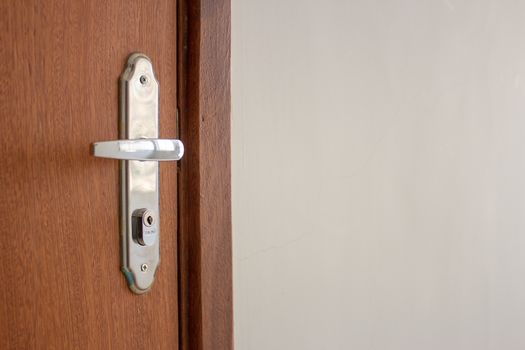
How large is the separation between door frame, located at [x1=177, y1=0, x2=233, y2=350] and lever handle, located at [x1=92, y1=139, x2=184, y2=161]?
0.20 ft

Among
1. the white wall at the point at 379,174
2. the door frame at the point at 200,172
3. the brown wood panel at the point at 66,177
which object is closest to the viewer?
the brown wood panel at the point at 66,177

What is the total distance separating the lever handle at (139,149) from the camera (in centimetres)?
42

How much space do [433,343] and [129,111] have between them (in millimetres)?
851

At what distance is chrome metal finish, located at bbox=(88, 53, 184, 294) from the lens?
1.55 feet

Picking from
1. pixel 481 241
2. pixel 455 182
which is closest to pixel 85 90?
pixel 455 182

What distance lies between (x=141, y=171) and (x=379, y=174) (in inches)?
21.5

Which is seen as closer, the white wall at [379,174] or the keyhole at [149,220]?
the keyhole at [149,220]

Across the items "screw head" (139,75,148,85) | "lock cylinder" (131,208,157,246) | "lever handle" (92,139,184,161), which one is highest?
"screw head" (139,75,148,85)

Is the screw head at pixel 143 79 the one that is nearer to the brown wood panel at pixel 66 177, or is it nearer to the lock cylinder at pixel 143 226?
the brown wood panel at pixel 66 177

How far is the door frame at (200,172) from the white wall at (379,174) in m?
0.15

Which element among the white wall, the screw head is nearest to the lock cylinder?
the screw head

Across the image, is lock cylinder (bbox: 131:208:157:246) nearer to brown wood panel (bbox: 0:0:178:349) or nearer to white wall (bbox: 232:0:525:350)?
brown wood panel (bbox: 0:0:178:349)

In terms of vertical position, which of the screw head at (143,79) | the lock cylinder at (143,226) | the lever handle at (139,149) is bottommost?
the lock cylinder at (143,226)

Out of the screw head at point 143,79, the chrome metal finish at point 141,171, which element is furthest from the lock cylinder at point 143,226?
the screw head at point 143,79
